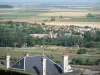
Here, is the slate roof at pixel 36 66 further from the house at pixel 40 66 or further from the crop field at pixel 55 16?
the crop field at pixel 55 16

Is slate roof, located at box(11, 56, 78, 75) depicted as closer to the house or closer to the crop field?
the house

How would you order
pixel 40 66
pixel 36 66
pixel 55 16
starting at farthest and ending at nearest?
pixel 55 16 → pixel 36 66 → pixel 40 66

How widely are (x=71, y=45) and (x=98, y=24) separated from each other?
27884 millimetres

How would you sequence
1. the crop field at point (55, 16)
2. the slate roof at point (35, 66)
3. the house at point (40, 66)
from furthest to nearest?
the crop field at point (55, 16), the slate roof at point (35, 66), the house at point (40, 66)

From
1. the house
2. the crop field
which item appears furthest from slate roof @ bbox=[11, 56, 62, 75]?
the crop field

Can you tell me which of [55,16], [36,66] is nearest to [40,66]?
[36,66]

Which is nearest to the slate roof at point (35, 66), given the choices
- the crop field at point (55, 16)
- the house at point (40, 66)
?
the house at point (40, 66)

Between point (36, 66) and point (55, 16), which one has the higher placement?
point (36, 66)

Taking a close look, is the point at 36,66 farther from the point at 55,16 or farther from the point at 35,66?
the point at 55,16

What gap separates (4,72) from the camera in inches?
517

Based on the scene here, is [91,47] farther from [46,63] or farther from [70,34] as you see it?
[46,63]

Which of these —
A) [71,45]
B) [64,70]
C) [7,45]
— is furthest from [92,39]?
[64,70]

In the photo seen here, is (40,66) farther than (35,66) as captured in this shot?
No

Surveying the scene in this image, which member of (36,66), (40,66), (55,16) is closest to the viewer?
(40,66)
